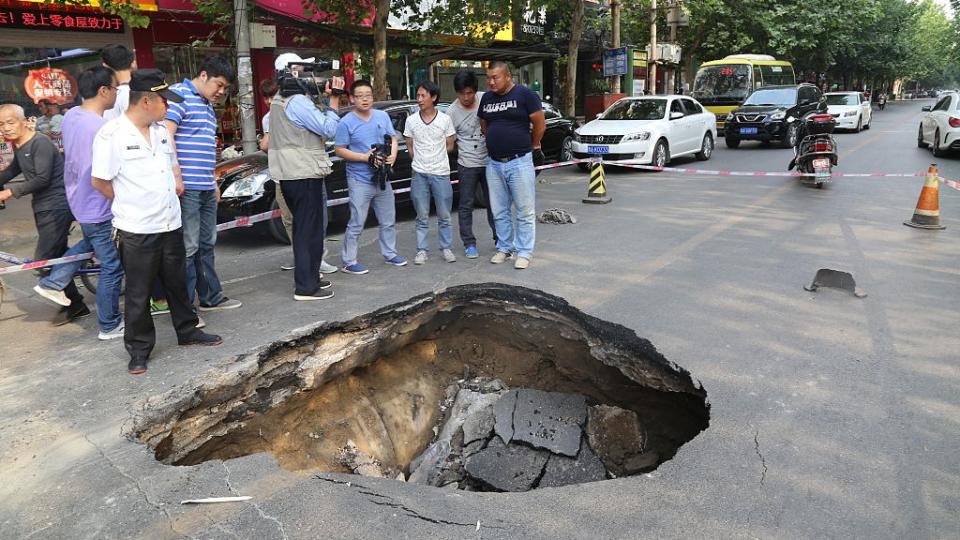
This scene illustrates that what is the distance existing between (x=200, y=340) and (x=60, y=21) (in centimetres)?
1068

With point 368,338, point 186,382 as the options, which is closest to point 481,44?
point 368,338

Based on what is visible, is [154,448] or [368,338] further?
[368,338]

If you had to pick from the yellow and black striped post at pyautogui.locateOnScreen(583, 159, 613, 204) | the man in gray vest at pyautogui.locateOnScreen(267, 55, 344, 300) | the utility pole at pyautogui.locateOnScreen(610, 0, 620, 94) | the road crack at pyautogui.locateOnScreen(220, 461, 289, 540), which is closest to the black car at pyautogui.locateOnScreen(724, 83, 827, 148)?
the utility pole at pyautogui.locateOnScreen(610, 0, 620, 94)

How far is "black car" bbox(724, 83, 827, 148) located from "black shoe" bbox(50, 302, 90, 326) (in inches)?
633

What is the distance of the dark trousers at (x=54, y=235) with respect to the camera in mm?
5047

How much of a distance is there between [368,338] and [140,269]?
1568 mm

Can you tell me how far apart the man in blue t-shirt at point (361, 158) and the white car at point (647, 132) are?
302 inches

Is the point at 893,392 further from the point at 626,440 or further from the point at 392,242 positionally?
the point at 392,242

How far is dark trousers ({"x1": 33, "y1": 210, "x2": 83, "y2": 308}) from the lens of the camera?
5047mm

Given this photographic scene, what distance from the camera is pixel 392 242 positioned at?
6379mm

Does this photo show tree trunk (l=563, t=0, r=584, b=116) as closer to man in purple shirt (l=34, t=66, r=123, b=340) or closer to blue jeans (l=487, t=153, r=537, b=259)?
blue jeans (l=487, t=153, r=537, b=259)

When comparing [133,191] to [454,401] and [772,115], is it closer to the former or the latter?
[454,401]

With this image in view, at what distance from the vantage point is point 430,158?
20.4ft

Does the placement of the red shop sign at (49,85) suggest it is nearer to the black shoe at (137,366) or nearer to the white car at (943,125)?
the black shoe at (137,366)
